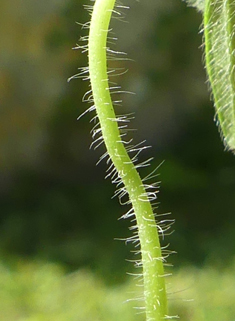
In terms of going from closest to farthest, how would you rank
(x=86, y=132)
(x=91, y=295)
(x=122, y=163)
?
(x=122, y=163) < (x=91, y=295) < (x=86, y=132)

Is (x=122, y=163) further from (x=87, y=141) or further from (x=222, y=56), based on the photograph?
(x=87, y=141)

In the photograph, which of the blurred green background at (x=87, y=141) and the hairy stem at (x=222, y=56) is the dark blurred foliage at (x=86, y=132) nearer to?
the blurred green background at (x=87, y=141)

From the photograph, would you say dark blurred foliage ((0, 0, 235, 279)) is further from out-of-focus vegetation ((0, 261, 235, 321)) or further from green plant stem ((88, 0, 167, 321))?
green plant stem ((88, 0, 167, 321))

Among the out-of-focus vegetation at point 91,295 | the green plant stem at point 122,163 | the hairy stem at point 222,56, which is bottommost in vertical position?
the out-of-focus vegetation at point 91,295

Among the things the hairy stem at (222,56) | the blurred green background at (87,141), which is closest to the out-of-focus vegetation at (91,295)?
the blurred green background at (87,141)

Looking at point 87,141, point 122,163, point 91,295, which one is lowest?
point 91,295

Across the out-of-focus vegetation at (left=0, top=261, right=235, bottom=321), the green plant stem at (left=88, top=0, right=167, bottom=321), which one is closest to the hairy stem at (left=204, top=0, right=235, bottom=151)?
the green plant stem at (left=88, top=0, right=167, bottom=321)

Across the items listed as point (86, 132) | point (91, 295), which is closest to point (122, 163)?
point (91, 295)

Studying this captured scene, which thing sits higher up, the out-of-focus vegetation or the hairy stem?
the hairy stem
